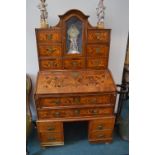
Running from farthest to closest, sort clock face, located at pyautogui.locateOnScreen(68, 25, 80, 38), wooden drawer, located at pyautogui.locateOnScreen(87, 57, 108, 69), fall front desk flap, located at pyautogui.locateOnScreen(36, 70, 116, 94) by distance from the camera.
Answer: wooden drawer, located at pyautogui.locateOnScreen(87, 57, 108, 69), clock face, located at pyautogui.locateOnScreen(68, 25, 80, 38), fall front desk flap, located at pyautogui.locateOnScreen(36, 70, 116, 94)

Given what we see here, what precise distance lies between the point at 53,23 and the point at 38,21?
0.55 ft

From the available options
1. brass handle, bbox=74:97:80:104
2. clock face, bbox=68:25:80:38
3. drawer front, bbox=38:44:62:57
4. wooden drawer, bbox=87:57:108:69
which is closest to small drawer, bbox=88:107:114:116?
brass handle, bbox=74:97:80:104

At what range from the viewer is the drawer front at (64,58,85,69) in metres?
1.87

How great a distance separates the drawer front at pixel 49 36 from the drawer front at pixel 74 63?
25 centimetres

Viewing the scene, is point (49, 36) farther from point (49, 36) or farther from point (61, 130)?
point (61, 130)

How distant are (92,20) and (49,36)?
59 centimetres

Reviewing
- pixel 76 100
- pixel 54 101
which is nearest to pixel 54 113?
pixel 54 101

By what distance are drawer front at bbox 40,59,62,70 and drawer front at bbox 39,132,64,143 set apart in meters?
0.72

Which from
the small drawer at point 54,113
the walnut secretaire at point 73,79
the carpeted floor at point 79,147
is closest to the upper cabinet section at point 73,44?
the walnut secretaire at point 73,79

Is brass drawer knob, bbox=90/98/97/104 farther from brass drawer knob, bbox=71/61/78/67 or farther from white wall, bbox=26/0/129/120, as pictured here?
white wall, bbox=26/0/129/120
